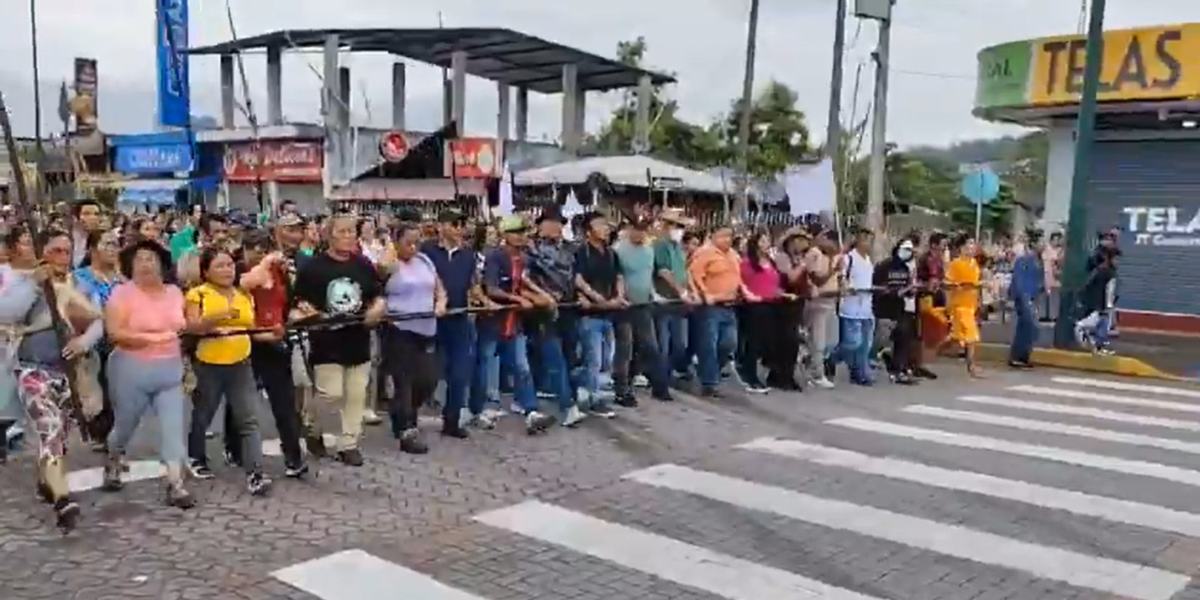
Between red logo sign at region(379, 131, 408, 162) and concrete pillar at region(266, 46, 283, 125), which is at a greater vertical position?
concrete pillar at region(266, 46, 283, 125)

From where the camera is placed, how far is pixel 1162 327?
19.0 meters

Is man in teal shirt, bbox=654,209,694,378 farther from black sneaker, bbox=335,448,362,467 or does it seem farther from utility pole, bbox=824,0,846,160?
utility pole, bbox=824,0,846,160

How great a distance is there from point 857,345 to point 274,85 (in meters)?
25.0

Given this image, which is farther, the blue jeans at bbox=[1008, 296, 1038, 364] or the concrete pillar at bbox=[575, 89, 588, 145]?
the concrete pillar at bbox=[575, 89, 588, 145]

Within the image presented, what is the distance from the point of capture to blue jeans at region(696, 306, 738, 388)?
11328 mm

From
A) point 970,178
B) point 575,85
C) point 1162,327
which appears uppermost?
point 575,85

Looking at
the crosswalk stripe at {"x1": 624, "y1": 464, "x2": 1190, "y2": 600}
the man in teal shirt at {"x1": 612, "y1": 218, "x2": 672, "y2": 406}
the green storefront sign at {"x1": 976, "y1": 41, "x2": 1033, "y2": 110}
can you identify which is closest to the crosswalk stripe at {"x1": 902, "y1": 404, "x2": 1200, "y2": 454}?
the man in teal shirt at {"x1": 612, "y1": 218, "x2": 672, "y2": 406}

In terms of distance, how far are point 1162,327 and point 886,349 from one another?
801 cm

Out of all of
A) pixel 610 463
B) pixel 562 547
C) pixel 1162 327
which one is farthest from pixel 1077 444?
pixel 1162 327

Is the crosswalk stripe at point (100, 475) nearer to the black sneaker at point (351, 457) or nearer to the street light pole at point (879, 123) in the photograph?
the black sneaker at point (351, 457)

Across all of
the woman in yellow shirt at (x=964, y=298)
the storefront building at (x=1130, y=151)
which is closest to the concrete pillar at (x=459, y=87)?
the storefront building at (x=1130, y=151)

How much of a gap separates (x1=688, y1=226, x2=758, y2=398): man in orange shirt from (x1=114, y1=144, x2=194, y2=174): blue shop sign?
2749 cm

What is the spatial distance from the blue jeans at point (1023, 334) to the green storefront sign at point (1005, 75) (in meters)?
5.87

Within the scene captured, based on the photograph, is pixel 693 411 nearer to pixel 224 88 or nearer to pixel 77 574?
pixel 77 574
